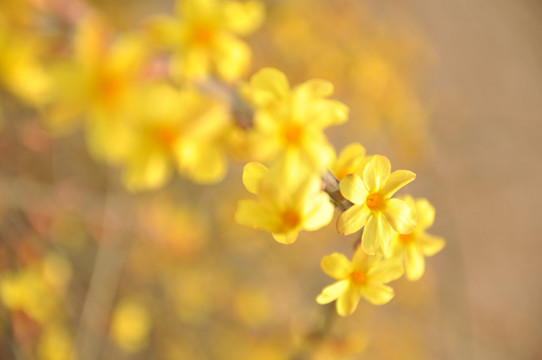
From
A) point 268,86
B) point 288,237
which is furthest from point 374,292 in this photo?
point 268,86

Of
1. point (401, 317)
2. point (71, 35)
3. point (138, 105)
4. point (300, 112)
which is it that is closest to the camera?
point (300, 112)

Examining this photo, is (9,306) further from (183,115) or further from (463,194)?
(463,194)

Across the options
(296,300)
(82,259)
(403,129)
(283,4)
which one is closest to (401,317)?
(296,300)

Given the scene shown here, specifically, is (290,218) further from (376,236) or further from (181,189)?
(181,189)

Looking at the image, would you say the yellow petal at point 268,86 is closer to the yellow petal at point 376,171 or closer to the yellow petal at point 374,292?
the yellow petal at point 376,171

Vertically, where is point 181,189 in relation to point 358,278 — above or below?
below

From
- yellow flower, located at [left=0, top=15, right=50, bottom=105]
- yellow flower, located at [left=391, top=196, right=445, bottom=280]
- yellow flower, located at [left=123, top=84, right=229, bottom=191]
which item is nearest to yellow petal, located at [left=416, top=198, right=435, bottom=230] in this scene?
yellow flower, located at [left=391, top=196, right=445, bottom=280]
